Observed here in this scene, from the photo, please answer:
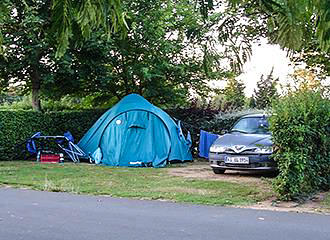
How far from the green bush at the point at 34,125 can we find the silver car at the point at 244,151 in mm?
6927

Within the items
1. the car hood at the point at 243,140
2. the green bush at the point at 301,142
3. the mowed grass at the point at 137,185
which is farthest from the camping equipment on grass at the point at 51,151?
the green bush at the point at 301,142

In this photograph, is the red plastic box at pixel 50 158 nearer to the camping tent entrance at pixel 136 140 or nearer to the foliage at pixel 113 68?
the camping tent entrance at pixel 136 140

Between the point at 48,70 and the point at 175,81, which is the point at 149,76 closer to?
the point at 175,81

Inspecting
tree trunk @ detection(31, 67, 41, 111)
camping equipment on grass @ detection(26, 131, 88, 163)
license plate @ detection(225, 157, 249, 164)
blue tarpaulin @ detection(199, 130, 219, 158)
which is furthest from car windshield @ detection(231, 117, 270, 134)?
tree trunk @ detection(31, 67, 41, 111)

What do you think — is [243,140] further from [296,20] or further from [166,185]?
[296,20]

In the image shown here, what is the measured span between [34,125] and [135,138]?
3908 mm

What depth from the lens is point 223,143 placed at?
10469 millimetres

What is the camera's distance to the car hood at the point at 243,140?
10000mm

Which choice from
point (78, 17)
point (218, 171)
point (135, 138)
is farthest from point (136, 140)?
point (78, 17)

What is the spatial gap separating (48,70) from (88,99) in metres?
4.45

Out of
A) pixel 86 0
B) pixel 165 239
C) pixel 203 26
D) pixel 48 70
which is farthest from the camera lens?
pixel 48 70

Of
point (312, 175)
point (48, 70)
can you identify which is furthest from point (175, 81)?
point (312, 175)

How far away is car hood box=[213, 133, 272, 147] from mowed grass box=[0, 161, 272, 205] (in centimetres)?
141

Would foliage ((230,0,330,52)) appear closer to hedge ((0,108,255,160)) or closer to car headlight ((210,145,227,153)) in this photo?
car headlight ((210,145,227,153))
